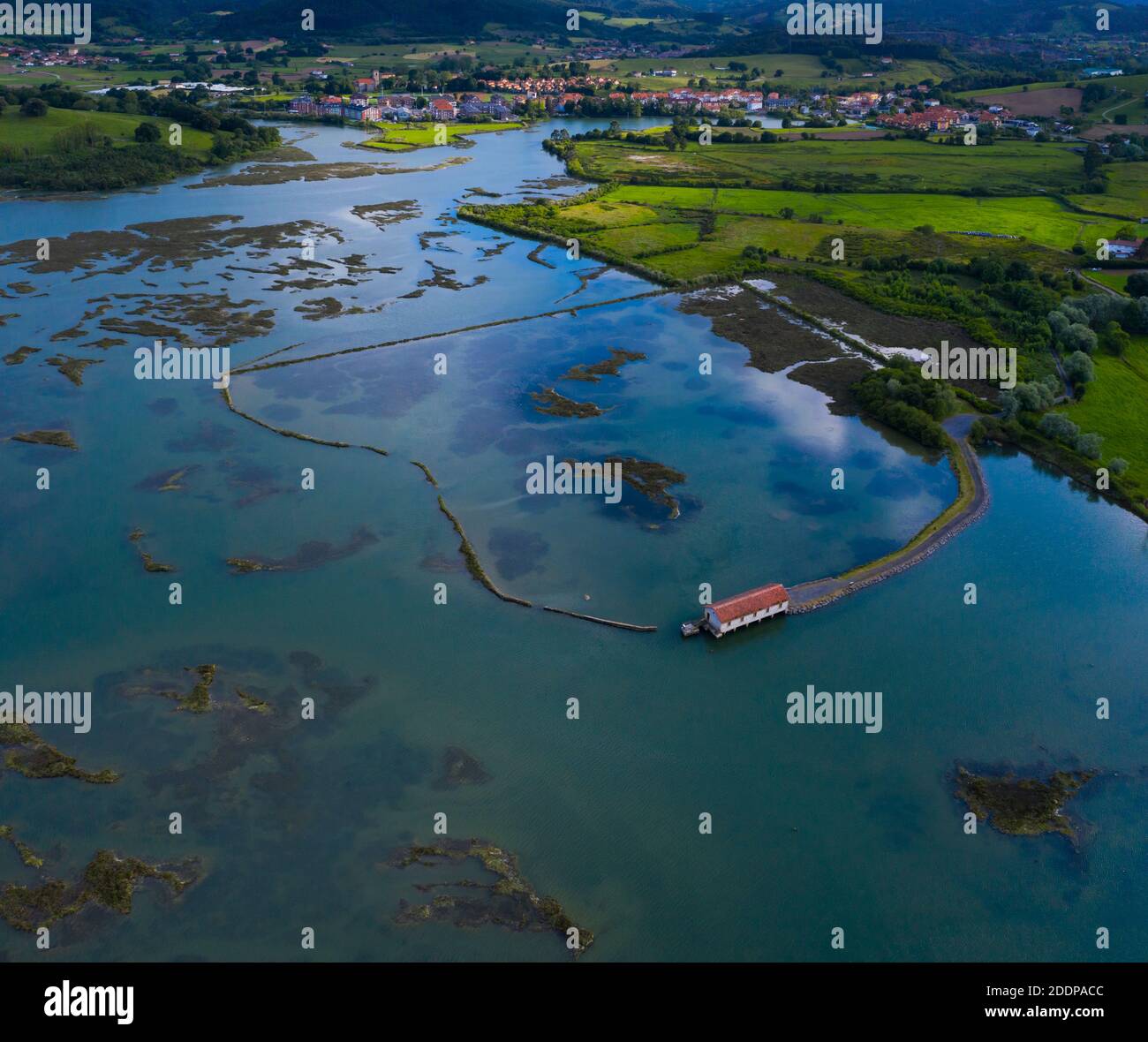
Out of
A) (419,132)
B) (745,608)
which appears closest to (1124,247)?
(745,608)

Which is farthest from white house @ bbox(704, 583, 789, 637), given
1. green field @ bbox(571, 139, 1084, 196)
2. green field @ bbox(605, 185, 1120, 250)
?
green field @ bbox(571, 139, 1084, 196)

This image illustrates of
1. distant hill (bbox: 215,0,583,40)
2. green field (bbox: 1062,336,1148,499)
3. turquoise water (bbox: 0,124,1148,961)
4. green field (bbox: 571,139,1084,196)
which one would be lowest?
turquoise water (bbox: 0,124,1148,961)

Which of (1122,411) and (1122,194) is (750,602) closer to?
(1122,411)

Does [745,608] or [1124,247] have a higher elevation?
[1124,247]

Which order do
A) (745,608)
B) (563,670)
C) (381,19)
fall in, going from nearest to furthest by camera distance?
(563,670)
(745,608)
(381,19)

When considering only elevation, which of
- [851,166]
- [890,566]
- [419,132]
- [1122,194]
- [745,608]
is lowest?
[745,608]

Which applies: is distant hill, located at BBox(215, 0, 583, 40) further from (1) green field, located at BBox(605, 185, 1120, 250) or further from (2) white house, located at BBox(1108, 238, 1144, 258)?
(2) white house, located at BBox(1108, 238, 1144, 258)

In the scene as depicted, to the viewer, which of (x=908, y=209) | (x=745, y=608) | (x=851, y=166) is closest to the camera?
(x=745, y=608)
